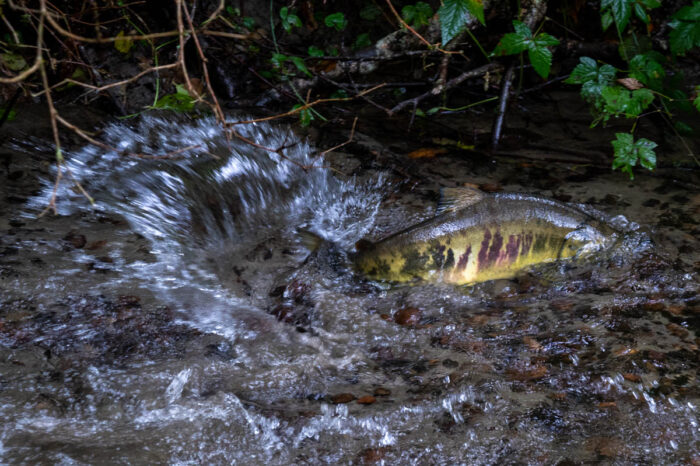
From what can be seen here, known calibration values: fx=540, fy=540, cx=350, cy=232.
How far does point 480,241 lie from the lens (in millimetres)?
3111

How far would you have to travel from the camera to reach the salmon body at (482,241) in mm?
3057

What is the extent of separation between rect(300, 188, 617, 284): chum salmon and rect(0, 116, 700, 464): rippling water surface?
10 centimetres

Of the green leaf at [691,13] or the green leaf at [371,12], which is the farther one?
the green leaf at [371,12]

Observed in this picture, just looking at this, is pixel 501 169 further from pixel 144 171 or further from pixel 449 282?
pixel 144 171

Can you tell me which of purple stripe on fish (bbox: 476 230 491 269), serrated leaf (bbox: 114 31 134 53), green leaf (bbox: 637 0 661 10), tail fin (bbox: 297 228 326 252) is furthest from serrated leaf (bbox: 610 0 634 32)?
serrated leaf (bbox: 114 31 134 53)

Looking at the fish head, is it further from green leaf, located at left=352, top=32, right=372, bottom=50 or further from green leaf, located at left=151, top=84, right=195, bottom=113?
green leaf, located at left=352, top=32, right=372, bottom=50

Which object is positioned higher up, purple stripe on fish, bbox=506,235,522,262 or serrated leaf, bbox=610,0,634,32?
serrated leaf, bbox=610,0,634,32

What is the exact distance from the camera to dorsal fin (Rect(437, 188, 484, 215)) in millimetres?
3105

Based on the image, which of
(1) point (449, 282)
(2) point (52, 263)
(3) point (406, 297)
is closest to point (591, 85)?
(1) point (449, 282)

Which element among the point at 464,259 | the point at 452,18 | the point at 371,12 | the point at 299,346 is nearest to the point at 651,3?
the point at 452,18

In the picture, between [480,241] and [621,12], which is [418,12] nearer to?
[621,12]

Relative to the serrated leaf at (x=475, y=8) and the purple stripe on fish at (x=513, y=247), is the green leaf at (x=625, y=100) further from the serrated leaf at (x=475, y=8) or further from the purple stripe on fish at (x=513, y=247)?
the purple stripe on fish at (x=513, y=247)

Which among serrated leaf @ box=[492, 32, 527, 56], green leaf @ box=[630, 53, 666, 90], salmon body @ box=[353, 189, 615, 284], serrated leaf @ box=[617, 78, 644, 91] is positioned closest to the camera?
salmon body @ box=[353, 189, 615, 284]

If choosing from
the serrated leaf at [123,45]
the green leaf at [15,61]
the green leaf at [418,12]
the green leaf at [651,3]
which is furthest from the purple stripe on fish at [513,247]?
the green leaf at [15,61]
